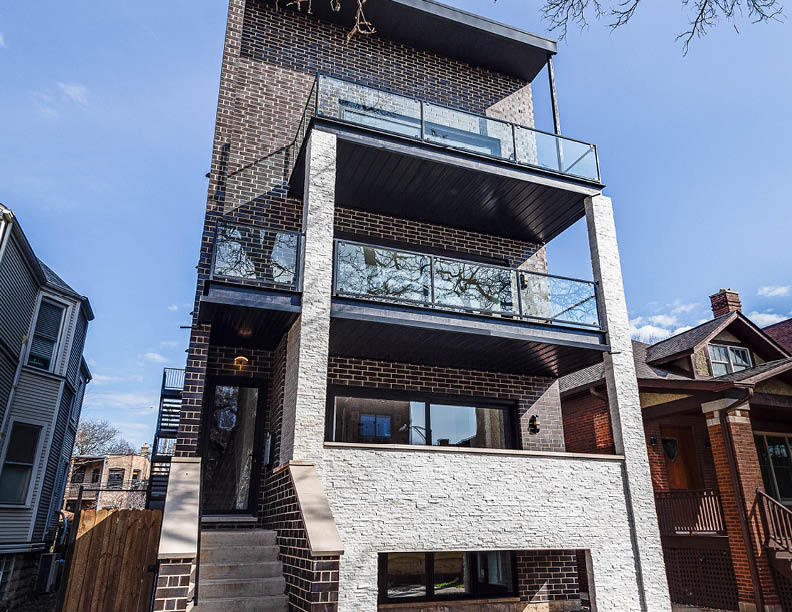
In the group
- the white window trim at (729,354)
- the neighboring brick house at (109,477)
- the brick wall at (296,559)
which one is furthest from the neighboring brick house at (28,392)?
the neighboring brick house at (109,477)

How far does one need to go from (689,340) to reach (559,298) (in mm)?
8141

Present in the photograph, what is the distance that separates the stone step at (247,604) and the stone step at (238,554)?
717mm

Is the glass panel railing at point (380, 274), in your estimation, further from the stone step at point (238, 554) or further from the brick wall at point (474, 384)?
the stone step at point (238, 554)

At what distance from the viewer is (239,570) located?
7.07 m

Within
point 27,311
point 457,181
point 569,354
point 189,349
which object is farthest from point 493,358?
point 27,311

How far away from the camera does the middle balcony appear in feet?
27.9

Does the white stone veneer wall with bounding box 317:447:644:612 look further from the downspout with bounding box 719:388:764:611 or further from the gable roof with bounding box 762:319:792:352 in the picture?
the gable roof with bounding box 762:319:792:352

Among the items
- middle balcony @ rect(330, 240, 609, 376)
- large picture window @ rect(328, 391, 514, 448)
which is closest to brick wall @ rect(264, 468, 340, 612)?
large picture window @ rect(328, 391, 514, 448)

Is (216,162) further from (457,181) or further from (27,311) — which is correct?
(27,311)

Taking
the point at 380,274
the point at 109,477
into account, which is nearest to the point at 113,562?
the point at 380,274

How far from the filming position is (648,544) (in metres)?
8.34

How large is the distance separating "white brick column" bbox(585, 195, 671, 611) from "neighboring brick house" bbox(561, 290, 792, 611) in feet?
14.3

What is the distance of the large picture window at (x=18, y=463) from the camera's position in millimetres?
12531

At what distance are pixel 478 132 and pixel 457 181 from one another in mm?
1036
